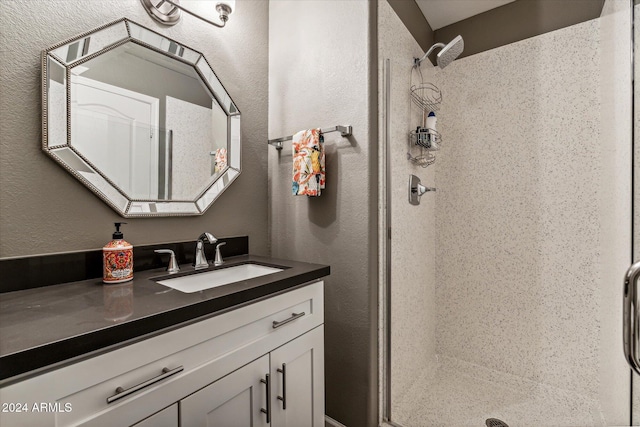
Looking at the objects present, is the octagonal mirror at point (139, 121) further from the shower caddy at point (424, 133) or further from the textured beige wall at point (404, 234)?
the shower caddy at point (424, 133)

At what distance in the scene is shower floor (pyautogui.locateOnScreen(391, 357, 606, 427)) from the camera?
5.32ft

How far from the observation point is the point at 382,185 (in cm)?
146

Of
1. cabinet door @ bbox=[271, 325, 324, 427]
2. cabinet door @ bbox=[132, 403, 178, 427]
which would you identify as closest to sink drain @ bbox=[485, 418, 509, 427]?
cabinet door @ bbox=[271, 325, 324, 427]

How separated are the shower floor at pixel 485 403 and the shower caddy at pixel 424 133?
133 centimetres

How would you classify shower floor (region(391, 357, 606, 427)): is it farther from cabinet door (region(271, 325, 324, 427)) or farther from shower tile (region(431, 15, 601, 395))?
cabinet door (region(271, 325, 324, 427))

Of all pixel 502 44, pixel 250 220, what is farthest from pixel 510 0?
pixel 250 220

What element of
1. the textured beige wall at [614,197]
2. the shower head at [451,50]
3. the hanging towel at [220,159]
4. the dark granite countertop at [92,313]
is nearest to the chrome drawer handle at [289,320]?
the dark granite countertop at [92,313]

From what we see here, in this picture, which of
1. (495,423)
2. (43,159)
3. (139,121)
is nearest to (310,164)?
(139,121)

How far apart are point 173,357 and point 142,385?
8cm

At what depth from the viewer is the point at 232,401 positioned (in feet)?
2.91

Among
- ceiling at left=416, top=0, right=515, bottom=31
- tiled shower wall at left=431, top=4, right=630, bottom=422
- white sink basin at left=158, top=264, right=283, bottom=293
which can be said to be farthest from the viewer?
ceiling at left=416, top=0, right=515, bottom=31

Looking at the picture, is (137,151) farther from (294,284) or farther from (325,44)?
(325,44)

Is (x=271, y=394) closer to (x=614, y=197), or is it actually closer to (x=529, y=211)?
(x=614, y=197)

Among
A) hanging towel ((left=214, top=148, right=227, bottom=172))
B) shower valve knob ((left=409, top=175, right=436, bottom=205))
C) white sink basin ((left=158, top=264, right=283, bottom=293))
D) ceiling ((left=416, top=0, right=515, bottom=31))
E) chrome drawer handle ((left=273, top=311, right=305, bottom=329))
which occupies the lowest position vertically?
chrome drawer handle ((left=273, top=311, right=305, bottom=329))
